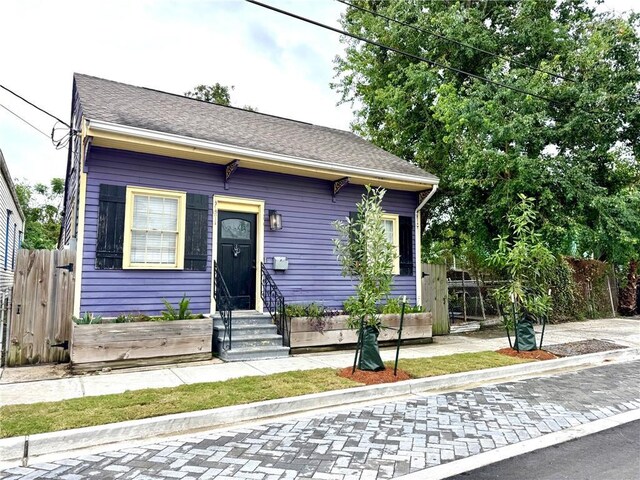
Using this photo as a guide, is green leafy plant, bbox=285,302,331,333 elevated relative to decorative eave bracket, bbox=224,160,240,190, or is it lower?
lower

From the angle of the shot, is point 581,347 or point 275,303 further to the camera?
point 581,347

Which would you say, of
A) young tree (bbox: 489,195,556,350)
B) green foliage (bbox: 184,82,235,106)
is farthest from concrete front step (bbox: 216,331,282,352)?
green foliage (bbox: 184,82,235,106)

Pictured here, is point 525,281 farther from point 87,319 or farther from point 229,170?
point 87,319

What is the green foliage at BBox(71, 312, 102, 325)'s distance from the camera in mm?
6157

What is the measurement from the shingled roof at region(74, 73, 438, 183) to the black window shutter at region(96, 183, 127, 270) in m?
1.20

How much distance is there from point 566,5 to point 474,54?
3070 mm

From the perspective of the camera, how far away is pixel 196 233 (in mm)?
7527

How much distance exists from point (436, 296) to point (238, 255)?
17.1 ft

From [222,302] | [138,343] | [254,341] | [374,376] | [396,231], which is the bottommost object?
[374,376]

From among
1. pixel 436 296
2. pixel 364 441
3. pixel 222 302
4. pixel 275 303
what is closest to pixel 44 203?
pixel 222 302

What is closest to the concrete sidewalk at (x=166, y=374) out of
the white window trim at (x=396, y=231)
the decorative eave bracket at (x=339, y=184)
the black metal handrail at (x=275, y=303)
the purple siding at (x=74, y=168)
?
the black metal handrail at (x=275, y=303)

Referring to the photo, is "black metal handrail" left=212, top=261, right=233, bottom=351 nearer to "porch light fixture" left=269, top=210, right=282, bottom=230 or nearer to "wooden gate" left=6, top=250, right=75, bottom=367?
"porch light fixture" left=269, top=210, right=282, bottom=230

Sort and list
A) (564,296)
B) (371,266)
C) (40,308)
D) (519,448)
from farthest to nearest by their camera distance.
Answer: (564,296) < (40,308) < (371,266) < (519,448)

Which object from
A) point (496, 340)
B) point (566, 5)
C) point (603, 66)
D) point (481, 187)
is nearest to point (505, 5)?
point (566, 5)
